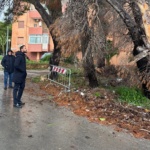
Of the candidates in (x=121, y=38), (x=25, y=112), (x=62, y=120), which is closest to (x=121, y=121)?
(x=62, y=120)

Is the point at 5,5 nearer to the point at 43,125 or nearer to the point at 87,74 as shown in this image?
the point at 87,74

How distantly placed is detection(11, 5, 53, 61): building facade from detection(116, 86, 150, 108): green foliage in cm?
4187

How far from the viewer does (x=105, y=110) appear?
302 inches

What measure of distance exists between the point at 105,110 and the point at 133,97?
7.43ft

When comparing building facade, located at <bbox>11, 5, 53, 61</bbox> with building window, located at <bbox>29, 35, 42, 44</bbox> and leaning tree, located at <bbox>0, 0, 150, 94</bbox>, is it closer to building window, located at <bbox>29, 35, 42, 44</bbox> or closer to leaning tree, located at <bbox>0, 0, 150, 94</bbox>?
building window, located at <bbox>29, 35, 42, 44</bbox>

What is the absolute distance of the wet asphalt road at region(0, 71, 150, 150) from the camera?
16.1 ft

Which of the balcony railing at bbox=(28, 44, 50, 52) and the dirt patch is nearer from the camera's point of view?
the dirt patch

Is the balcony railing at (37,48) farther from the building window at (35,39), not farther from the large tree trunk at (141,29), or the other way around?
the large tree trunk at (141,29)

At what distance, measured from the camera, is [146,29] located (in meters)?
8.58

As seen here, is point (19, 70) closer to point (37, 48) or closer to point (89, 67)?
point (89, 67)

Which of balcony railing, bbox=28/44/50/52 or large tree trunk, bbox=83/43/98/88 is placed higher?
balcony railing, bbox=28/44/50/52

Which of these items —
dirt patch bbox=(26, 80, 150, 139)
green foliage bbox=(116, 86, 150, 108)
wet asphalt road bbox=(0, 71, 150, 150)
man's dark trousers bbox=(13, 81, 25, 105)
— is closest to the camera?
wet asphalt road bbox=(0, 71, 150, 150)

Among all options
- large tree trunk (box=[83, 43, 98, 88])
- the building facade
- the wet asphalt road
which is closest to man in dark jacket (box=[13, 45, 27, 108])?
the wet asphalt road

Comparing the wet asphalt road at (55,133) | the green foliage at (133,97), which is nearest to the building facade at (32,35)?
the green foliage at (133,97)
